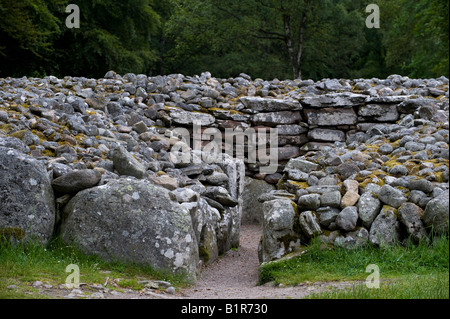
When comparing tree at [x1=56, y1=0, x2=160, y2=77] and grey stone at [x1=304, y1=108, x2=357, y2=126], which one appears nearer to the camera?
grey stone at [x1=304, y1=108, x2=357, y2=126]

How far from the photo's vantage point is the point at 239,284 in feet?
21.9

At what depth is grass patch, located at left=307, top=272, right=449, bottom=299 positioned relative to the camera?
4.60m

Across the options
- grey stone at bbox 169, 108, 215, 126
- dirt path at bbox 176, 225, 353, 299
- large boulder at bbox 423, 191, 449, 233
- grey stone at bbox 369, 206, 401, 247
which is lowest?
dirt path at bbox 176, 225, 353, 299

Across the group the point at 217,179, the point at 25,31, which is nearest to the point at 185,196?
the point at 217,179

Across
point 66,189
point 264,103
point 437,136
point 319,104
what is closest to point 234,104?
point 264,103

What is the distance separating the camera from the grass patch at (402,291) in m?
4.60

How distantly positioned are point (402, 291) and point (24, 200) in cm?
439

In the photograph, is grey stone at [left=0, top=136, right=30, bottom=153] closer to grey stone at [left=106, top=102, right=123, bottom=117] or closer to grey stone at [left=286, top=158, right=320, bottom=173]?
grey stone at [left=106, top=102, right=123, bottom=117]

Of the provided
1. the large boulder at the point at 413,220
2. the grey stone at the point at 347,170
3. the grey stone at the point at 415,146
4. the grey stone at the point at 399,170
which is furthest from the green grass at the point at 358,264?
the grey stone at the point at 415,146

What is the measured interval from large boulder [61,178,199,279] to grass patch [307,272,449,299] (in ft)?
6.29

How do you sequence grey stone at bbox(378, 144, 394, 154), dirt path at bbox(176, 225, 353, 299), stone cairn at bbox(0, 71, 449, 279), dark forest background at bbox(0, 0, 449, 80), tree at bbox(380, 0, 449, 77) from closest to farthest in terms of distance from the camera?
dirt path at bbox(176, 225, 353, 299), stone cairn at bbox(0, 71, 449, 279), grey stone at bbox(378, 144, 394, 154), tree at bbox(380, 0, 449, 77), dark forest background at bbox(0, 0, 449, 80)

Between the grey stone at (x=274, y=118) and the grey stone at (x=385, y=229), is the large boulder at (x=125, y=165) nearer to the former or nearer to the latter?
the grey stone at (x=385, y=229)

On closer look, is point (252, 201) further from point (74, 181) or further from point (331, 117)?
point (74, 181)

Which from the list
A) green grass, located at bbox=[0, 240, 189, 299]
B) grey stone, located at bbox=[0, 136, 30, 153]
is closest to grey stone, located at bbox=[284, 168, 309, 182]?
green grass, located at bbox=[0, 240, 189, 299]
